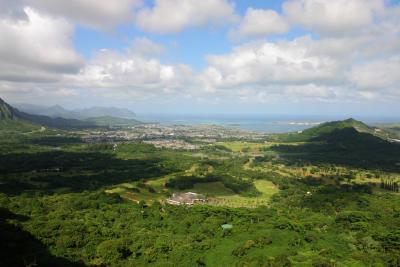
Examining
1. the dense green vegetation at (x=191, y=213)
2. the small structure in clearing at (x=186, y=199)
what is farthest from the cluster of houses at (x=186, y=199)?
the dense green vegetation at (x=191, y=213)

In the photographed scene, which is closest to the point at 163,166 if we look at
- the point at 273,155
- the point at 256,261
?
the point at 273,155

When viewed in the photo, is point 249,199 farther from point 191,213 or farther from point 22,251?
point 22,251

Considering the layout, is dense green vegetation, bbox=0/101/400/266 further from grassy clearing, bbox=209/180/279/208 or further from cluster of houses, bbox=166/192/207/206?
cluster of houses, bbox=166/192/207/206

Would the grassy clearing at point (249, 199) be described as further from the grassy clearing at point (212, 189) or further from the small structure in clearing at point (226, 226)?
the small structure in clearing at point (226, 226)

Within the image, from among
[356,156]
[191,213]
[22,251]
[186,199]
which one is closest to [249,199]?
[186,199]

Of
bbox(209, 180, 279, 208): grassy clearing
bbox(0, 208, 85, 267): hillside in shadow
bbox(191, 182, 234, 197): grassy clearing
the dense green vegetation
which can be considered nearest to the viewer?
bbox(0, 208, 85, 267): hillside in shadow

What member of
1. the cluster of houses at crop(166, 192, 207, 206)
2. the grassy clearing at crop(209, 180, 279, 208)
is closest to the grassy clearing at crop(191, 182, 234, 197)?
the grassy clearing at crop(209, 180, 279, 208)

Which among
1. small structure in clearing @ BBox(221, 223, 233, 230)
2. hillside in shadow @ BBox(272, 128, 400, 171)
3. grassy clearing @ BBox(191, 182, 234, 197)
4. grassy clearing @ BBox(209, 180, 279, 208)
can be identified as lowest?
grassy clearing @ BBox(209, 180, 279, 208)
